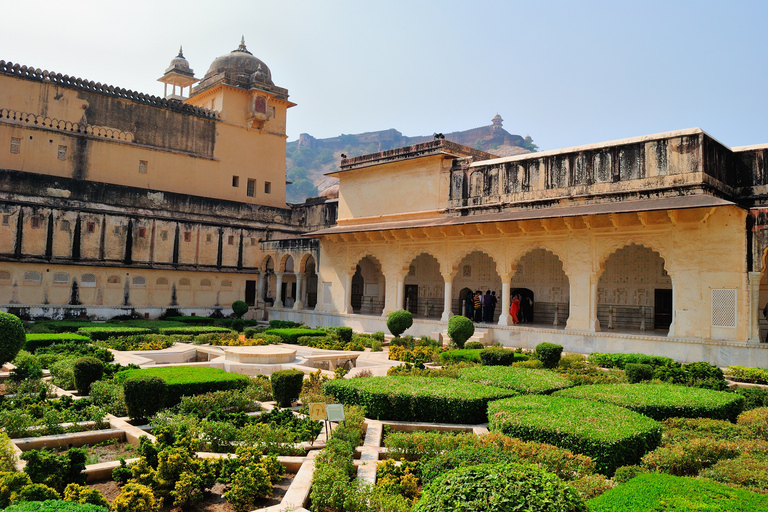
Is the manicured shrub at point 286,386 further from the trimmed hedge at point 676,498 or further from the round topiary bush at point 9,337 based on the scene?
the trimmed hedge at point 676,498

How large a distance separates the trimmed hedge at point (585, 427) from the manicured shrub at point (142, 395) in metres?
4.58

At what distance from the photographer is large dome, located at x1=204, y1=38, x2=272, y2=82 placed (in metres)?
34.1

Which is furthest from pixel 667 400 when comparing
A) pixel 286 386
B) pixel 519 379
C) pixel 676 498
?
pixel 286 386

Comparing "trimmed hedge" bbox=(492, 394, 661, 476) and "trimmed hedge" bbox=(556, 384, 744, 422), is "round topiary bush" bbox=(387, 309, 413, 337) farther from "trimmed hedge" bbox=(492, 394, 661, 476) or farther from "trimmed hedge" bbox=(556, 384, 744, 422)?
"trimmed hedge" bbox=(492, 394, 661, 476)

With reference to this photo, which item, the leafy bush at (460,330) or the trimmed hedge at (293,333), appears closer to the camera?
the leafy bush at (460,330)

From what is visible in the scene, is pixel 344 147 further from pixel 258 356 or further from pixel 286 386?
pixel 286 386

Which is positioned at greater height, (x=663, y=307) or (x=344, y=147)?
(x=344, y=147)

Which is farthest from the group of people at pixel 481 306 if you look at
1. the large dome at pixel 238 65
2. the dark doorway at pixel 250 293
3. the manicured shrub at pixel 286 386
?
the large dome at pixel 238 65

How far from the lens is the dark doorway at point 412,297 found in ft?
84.5

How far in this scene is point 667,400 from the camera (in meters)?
8.56

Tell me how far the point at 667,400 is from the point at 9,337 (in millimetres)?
10669

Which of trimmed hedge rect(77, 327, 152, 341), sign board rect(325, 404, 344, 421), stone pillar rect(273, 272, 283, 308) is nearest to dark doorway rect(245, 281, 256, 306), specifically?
stone pillar rect(273, 272, 283, 308)

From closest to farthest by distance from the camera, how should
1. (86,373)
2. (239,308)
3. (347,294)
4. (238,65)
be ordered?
(86,373) → (347,294) → (239,308) → (238,65)

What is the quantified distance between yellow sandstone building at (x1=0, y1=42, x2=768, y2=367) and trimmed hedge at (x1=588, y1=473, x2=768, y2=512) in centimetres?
1067
